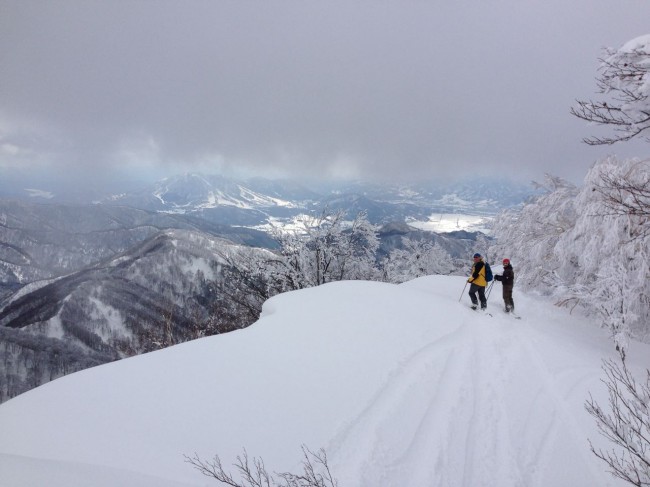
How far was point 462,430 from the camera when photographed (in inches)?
178

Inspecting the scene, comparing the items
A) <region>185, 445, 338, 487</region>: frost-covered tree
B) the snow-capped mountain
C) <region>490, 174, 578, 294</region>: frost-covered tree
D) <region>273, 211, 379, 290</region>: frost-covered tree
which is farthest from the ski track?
the snow-capped mountain

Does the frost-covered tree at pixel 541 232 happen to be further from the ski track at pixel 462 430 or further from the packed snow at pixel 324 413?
the ski track at pixel 462 430

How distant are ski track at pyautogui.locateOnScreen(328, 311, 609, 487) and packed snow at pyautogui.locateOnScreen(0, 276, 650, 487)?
2 cm

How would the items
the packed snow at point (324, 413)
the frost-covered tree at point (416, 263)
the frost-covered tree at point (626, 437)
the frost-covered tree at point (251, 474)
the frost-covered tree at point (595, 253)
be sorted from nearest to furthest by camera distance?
the frost-covered tree at point (626, 437) → the frost-covered tree at point (251, 474) → the packed snow at point (324, 413) → the frost-covered tree at point (595, 253) → the frost-covered tree at point (416, 263)

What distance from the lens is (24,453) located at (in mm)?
3111

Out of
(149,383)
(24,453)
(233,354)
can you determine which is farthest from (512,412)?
(24,453)

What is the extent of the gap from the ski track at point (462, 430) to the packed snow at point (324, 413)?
0.7 inches

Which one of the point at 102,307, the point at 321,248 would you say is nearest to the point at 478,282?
the point at 321,248

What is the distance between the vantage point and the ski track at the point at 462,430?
148 inches

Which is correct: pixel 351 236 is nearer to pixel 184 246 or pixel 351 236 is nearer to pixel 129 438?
pixel 129 438

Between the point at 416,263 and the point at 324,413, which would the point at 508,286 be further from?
the point at 416,263

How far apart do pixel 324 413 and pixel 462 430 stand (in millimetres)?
2093

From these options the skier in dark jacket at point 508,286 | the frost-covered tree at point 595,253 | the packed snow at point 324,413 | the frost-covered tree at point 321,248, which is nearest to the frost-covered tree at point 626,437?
the packed snow at point 324,413

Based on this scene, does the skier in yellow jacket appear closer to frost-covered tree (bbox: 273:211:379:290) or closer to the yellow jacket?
the yellow jacket
